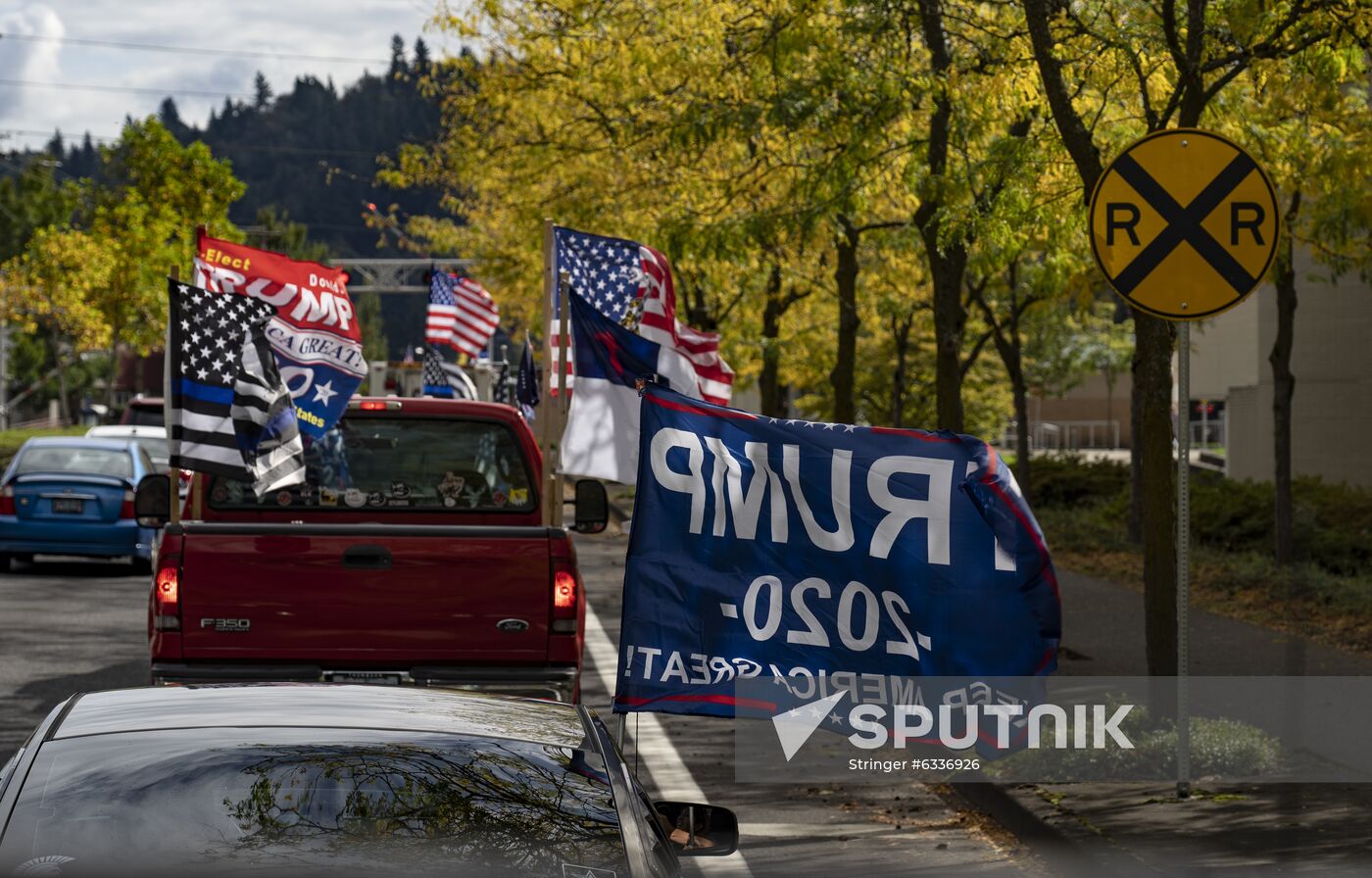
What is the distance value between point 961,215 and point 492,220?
23.7m

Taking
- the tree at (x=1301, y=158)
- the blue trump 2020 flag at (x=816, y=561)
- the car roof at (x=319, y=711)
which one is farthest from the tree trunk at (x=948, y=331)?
the car roof at (x=319, y=711)

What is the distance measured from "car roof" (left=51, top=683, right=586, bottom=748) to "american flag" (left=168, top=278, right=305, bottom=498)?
5.36 m

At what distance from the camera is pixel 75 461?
20.5 metres

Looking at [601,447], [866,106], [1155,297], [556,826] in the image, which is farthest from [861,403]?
[556,826]

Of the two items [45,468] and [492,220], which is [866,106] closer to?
[45,468]

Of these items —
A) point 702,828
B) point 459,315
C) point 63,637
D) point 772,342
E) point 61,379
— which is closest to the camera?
point 702,828

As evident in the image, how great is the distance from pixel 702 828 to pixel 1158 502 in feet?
18.7

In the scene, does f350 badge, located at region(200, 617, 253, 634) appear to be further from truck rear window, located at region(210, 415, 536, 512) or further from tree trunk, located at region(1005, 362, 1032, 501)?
tree trunk, located at region(1005, 362, 1032, 501)

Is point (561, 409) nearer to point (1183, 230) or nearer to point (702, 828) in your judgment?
point (1183, 230)

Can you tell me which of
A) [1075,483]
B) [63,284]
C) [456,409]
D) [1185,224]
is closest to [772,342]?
[1075,483]

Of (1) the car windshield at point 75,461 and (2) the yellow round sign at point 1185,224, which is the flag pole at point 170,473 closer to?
(2) the yellow round sign at point 1185,224

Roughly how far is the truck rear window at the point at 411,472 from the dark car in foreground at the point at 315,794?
584cm

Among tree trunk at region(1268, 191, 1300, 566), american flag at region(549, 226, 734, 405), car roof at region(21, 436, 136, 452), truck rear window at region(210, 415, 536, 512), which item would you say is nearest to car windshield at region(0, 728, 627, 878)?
truck rear window at region(210, 415, 536, 512)

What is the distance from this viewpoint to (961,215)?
40.5ft
